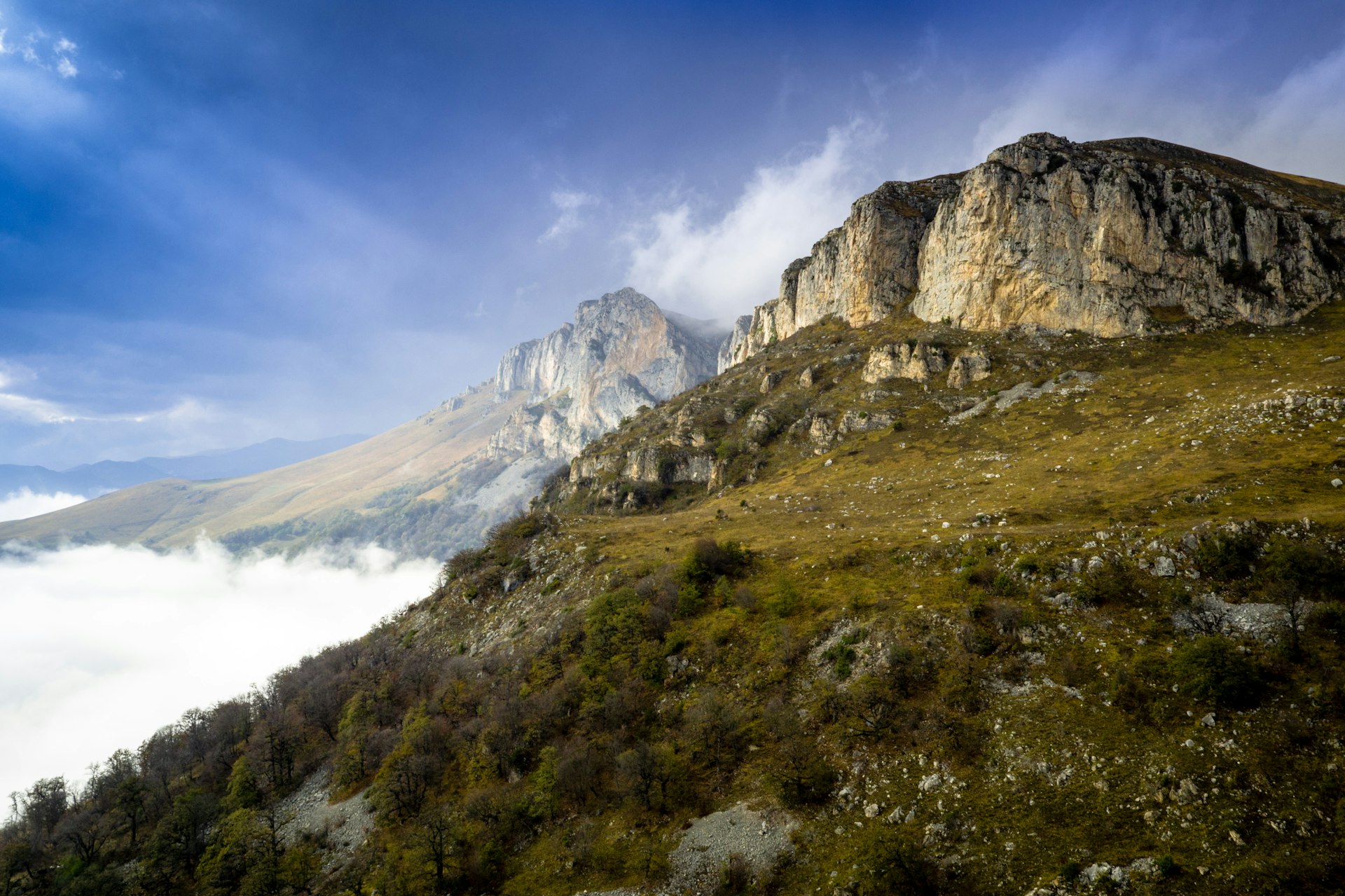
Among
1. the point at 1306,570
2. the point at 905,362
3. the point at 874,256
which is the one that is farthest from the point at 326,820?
the point at 874,256

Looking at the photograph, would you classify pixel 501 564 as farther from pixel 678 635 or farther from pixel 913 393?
pixel 913 393

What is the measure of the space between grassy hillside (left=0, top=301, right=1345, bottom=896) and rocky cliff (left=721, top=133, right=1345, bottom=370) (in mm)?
8231

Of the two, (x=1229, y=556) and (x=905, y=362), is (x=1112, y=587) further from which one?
(x=905, y=362)

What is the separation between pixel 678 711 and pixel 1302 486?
44.0 m

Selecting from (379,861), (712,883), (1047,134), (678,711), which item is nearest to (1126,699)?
(712,883)

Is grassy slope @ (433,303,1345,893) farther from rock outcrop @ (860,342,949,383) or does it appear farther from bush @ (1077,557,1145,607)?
rock outcrop @ (860,342,949,383)

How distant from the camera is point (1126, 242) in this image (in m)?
80.2

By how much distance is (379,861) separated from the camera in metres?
32.2

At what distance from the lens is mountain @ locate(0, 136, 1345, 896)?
19.3 m

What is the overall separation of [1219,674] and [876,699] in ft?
45.6

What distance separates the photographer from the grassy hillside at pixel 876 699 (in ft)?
62.9

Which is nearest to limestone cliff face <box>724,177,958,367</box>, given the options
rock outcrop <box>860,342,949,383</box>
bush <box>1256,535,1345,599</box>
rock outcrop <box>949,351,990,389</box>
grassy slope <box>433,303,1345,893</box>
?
rock outcrop <box>860,342,949,383</box>

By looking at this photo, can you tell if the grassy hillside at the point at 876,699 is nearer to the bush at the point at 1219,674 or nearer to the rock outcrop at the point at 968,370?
the bush at the point at 1219,674

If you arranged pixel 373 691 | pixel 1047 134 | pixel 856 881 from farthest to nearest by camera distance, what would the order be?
pixel 1047 134 < pixel 373 691 < pixel 856 881
